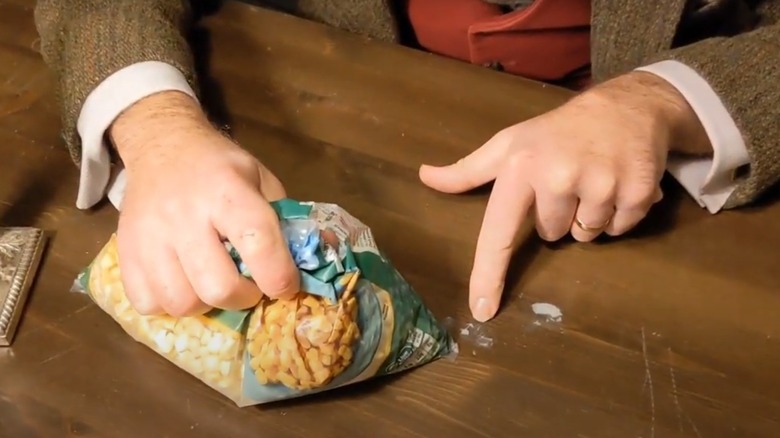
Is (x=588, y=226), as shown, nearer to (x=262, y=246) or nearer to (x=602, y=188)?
(x=602, y=188)

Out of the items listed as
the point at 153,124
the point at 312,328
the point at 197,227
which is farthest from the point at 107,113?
the point at 312,328

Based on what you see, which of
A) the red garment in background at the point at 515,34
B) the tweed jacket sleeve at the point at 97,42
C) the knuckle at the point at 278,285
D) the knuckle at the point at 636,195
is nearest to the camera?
the knuckle at the point at 278,285

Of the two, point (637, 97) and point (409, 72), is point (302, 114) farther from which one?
point (637, 97)

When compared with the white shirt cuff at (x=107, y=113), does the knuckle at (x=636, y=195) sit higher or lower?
higher

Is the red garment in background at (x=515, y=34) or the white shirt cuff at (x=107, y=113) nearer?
the white shirt cuff at (x=107, y=113)

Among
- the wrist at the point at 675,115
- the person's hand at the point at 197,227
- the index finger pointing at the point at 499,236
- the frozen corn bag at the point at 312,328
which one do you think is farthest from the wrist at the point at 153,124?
the wrist at the point at 675,115

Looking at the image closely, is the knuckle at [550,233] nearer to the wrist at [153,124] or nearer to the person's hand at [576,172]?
the person's hand at [576,172]
